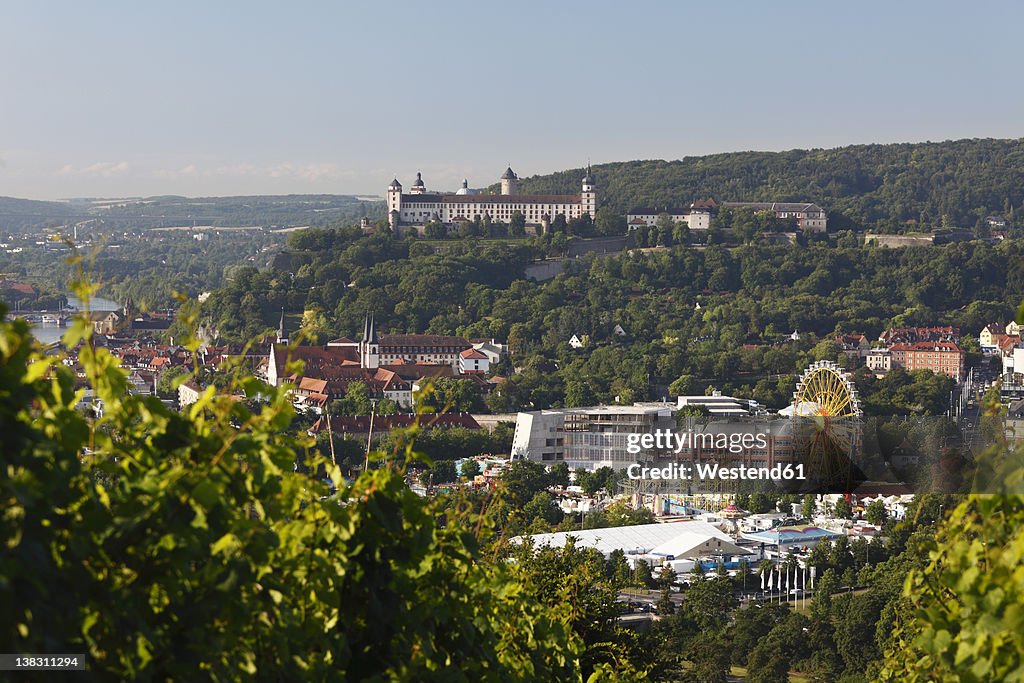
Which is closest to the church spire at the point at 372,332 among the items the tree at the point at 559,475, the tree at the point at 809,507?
the tree at the point at 559,475

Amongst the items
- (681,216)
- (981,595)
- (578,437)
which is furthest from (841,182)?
(981,595)

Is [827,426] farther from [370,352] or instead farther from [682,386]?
[370,352]

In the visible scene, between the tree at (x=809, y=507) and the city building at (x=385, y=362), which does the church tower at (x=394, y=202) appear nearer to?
the city building at (x=385, y=362)

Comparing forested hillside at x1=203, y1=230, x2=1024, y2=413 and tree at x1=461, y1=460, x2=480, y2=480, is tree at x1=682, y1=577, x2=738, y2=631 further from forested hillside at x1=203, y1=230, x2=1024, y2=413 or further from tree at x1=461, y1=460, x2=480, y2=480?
forested hillside at x1=203, y1=230, x2=1024, y2=413

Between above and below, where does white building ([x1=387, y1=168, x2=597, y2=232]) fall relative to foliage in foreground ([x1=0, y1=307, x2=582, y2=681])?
below

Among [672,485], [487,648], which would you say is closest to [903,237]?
[672,485]

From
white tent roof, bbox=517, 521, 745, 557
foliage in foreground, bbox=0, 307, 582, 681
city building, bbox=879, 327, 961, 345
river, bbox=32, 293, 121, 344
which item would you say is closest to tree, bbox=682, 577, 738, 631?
white tent roof, bbox=517, 521, 745, 557
